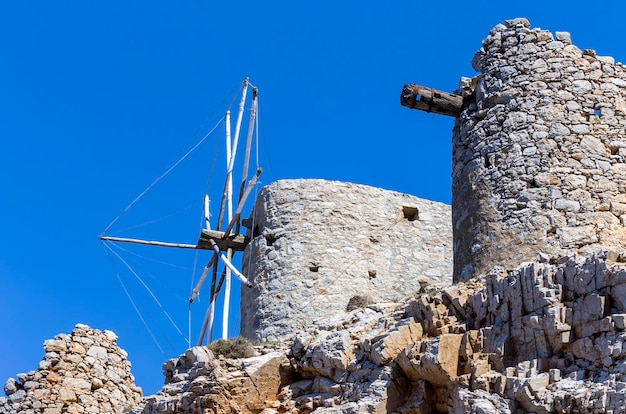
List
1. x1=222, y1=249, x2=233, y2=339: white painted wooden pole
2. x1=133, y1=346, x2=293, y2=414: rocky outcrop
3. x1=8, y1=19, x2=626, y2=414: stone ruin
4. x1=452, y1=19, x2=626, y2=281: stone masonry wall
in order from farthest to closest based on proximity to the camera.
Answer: x1=222, y1=249, x2=233, y2=339: white painted wooden pole → x1=452, y1=19, x2=626, y2=281: stone masonry wall → x1=133, y1=346, x2=293, y2=414: rocky outcrop → x1=8, y1=19, x2=626, y2=414: stone ruin

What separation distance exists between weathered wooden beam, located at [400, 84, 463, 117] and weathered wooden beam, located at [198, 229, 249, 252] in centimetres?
485

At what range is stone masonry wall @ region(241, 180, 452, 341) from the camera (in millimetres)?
17062

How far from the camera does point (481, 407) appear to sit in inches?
399

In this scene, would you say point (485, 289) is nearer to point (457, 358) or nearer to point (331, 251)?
point (457, 358)

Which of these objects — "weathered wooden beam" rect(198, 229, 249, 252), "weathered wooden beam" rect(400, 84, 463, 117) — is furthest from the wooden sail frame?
"weathered wooden beam" rect(400, 84, 463, 117)

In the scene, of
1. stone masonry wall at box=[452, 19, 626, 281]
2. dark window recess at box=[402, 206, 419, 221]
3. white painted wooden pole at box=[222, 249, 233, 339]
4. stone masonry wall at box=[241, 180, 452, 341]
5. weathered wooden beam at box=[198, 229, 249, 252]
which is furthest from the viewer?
dark window recess at box=[402, 206, 419, 221]

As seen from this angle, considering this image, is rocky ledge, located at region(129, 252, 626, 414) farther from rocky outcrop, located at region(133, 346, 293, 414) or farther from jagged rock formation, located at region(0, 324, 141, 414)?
jagged rock formation, located at region(0, 324, 141, 414)

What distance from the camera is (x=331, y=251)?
1764 cm

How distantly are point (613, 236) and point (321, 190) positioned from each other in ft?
20.2

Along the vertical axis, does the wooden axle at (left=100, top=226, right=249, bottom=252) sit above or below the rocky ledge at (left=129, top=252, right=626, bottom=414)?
above

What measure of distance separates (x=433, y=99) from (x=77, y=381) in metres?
5.82

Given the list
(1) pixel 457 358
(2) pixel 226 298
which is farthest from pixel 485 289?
(2) pixel 226 298

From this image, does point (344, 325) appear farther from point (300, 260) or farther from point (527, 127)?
point (300, 260)

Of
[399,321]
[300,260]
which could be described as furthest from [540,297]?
[300,260]
